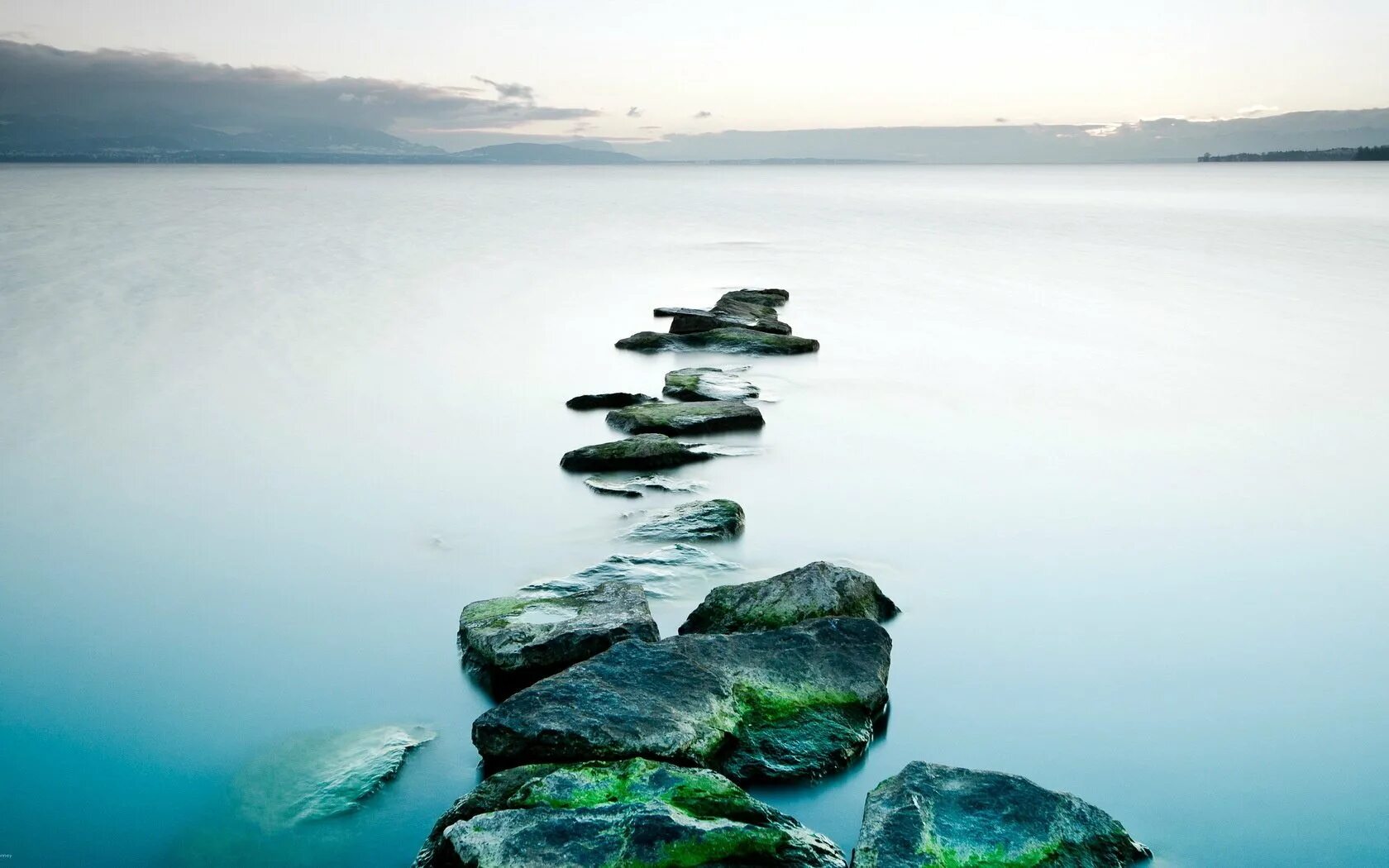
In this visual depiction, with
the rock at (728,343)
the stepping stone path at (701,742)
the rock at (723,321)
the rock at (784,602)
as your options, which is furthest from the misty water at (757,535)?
the rock at (723,321)

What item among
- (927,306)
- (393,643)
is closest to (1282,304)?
(927,306)

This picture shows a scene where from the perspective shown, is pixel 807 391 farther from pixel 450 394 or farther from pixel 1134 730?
pixel 1134 730

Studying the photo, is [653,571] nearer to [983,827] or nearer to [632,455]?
[632,455]

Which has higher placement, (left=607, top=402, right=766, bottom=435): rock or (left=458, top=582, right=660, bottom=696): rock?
(left=458, top=582, right=660, bottom=696): rock

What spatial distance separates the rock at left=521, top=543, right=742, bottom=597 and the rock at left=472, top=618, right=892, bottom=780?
1079mm

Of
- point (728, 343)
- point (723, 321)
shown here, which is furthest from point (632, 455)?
point (723, 321)

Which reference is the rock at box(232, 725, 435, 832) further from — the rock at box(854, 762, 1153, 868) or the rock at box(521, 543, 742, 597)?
the rock at box(854, 762, 1153, 868)

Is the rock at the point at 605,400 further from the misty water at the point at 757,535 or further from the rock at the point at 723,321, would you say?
the rock at the point at 723,321

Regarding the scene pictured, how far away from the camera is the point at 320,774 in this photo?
3.74 meters

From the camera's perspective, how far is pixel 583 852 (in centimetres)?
282

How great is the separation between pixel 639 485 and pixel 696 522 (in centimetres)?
90

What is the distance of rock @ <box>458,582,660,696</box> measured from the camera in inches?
162

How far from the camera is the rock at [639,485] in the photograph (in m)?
6.63

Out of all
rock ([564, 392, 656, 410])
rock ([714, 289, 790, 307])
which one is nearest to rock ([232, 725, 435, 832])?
rock ([564, 392, 656, 410])
